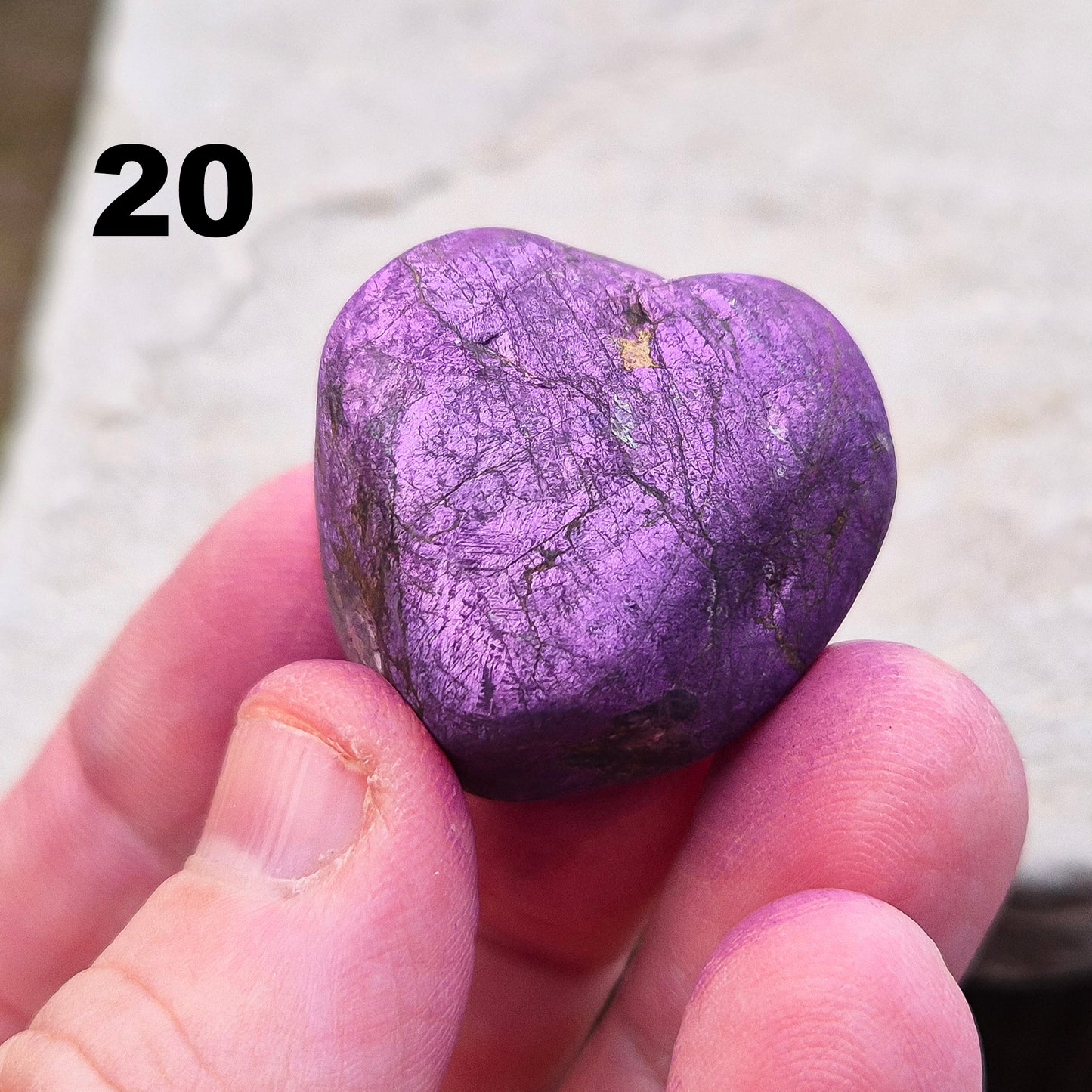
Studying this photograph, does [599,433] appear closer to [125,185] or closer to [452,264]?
[452,264]

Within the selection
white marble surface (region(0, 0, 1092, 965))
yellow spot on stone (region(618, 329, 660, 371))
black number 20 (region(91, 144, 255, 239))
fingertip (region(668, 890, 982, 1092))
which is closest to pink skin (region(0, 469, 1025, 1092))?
fingertip (region(668, 890, 982, 1092))

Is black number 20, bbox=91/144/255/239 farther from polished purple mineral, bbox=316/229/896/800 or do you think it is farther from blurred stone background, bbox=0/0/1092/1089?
polished purple mineral, bbox=316/229/896/800

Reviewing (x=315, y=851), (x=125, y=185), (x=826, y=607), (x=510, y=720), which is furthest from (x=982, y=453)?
(x=125, y=185)

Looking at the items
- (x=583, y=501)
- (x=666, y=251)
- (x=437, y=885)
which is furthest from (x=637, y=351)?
(x=666, y=251)

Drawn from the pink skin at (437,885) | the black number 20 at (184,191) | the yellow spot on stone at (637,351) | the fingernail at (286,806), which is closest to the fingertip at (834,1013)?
the pink skin at (437,885)

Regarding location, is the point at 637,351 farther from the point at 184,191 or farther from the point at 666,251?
the point at 184,191

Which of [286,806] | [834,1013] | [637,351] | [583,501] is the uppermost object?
[637,351]

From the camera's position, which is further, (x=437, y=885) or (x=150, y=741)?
(x=150, y=741)
